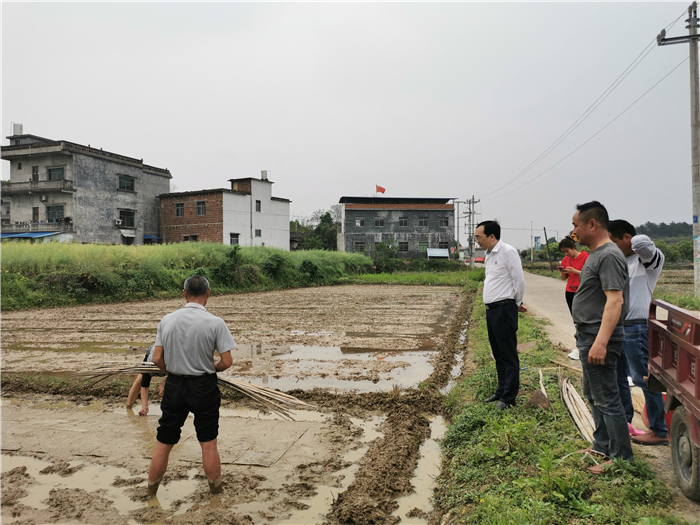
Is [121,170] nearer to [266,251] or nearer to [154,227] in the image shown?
[154,227]

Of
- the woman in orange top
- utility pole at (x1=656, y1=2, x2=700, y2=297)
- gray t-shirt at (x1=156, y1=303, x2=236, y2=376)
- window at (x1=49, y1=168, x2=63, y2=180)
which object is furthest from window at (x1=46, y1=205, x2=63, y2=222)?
utility pole at (x1=656, y1=2, x2=700, y2=297)

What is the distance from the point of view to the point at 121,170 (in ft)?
107

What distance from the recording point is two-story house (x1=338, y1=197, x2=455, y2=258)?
47.6 metres

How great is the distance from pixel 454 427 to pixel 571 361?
2966mm

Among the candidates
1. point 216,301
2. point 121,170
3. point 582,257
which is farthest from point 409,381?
point 121,170

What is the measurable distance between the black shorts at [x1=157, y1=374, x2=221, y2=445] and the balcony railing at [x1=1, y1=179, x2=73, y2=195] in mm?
31316

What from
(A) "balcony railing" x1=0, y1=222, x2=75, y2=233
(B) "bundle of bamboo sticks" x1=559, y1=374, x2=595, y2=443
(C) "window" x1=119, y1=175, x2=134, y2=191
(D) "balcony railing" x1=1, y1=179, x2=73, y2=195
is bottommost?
(B) "bundle of bamboo sticks" x1=559, y1=374, x2=595, y2=443

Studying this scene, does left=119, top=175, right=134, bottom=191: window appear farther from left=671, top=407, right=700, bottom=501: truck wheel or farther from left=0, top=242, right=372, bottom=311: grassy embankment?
left=671, top=407, right=700, bottom=501: truck wheel

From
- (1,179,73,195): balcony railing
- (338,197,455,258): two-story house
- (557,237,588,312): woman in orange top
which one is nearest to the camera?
(557,237,588,312): woman in orange top

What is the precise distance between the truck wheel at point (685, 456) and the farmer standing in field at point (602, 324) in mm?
267

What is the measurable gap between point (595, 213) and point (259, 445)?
136 inches

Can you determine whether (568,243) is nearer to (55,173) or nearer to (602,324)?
(602,324)

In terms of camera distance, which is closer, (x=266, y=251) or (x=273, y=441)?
(x=273, y=441)

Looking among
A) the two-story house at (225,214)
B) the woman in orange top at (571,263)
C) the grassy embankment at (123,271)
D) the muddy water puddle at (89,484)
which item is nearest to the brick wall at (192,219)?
the two-story house at (225,214)
